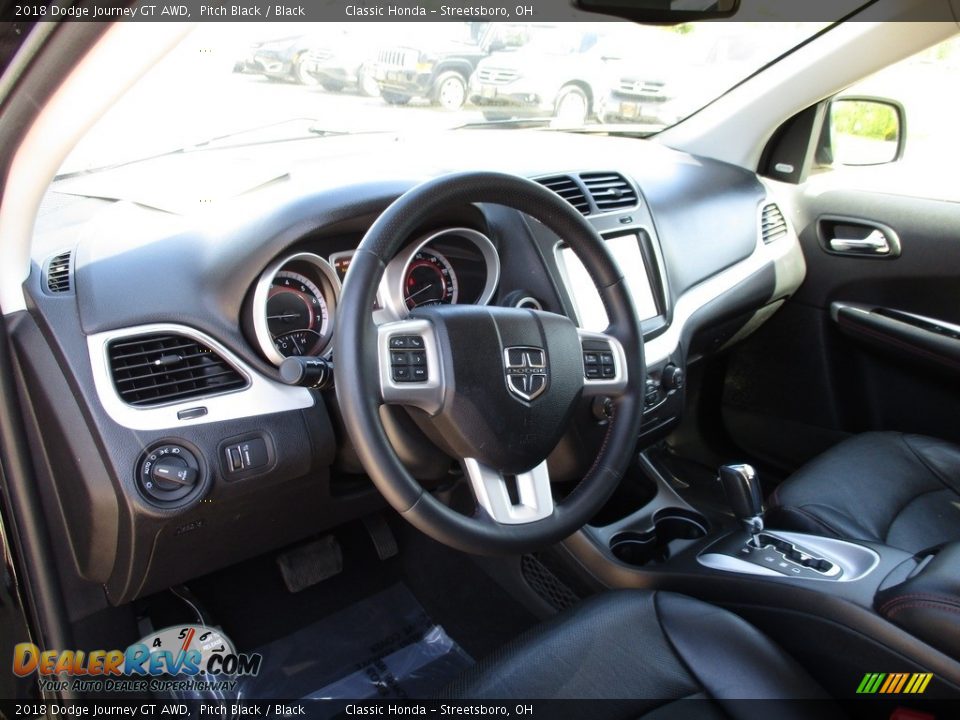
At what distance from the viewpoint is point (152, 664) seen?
192 cm

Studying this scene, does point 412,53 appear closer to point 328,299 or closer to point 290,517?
point 328,299

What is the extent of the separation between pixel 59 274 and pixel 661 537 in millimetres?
1553

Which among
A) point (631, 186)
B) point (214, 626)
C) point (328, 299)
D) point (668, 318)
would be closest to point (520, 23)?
point (631, 186)

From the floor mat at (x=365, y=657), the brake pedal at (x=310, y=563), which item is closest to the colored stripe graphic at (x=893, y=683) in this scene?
the floor mat at (x=365, y=657)

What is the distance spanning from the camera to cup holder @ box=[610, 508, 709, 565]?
6.50 ft

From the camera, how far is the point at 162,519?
4.94ft

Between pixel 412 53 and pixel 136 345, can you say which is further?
pixel 412 53

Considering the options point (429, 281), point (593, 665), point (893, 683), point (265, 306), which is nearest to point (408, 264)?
point (429, 281)

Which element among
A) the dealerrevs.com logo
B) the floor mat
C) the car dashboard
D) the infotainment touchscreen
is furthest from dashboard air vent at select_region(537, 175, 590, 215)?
the dealerrevs.com logo

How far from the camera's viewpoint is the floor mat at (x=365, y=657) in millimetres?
2061

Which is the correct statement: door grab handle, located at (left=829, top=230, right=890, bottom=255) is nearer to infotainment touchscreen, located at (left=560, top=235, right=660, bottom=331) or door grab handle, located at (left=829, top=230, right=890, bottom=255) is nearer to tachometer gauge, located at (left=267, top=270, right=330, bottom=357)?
infotainment touchscreen, located at (left=560, top=235, right=660, bottom=331)

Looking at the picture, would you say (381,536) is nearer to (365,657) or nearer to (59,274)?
(365,657)

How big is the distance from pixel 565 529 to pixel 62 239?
3.86 feet

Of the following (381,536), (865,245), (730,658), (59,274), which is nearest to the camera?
(730,658)
